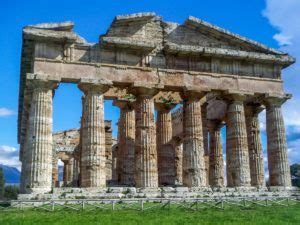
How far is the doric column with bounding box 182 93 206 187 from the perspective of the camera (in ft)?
88.6

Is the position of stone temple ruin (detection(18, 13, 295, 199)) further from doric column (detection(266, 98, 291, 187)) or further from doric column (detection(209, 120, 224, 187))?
doric column (detection(209, 120, 224, 187))

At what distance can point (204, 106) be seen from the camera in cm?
3516

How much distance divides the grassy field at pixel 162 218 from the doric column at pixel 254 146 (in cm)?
1344

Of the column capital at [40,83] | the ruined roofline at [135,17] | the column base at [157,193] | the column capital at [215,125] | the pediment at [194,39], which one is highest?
the ruined roofline at [135,17]

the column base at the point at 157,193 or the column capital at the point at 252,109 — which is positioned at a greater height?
the column capital at the point at 252,109

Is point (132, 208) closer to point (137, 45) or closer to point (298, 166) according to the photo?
point (137, 45)

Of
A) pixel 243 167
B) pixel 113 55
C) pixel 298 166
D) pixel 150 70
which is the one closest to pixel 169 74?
pixel 150 70

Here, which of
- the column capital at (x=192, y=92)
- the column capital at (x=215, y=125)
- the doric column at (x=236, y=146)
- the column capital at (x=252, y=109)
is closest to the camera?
the column capital at (x=192, y=92)

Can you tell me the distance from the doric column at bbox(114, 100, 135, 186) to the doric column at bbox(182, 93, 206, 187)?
163 inches

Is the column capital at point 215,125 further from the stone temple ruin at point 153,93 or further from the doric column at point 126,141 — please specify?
the doric column at point 126,141

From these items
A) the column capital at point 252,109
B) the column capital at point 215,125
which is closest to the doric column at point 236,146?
the column capital at point 252,109

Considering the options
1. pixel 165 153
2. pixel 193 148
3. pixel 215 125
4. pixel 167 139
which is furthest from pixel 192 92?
pixel 215 125

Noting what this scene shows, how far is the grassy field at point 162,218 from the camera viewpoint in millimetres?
14398

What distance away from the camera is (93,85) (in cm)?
2592
